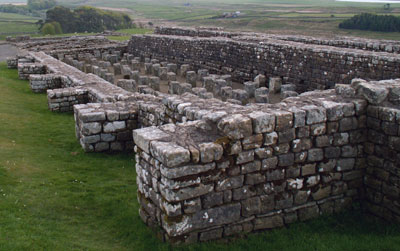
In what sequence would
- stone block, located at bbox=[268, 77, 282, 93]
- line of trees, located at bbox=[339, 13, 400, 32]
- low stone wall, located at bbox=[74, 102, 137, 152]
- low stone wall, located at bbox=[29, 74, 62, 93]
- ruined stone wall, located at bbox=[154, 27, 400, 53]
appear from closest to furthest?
1. low stone wall, located at bbox=[74, 102, 137, 152]
2. ruined stone wall, located at bbox=[154, 27, 400, 53]
3. low stone wall, located at bbox=[29, 74, 62, 93]
4. stone block, located at bbox=[268, 77, 282, 93]
5. line of trees, located at bbox=[339, 13, 400, 32]

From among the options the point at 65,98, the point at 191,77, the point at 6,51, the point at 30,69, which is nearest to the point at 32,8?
the point at 6,51

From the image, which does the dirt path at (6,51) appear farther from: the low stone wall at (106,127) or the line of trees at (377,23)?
the line of trees at (377,23)

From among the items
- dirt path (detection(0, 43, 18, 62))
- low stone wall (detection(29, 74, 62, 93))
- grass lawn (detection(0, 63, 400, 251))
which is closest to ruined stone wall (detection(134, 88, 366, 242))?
grass lawn (detection(0, 63, 400, 251))

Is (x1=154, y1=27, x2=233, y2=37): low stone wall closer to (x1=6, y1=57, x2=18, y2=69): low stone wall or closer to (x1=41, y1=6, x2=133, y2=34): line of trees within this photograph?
(x1=6, y1=57, x2=18, y2=69): low stone wall

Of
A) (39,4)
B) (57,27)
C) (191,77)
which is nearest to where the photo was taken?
(191,77)

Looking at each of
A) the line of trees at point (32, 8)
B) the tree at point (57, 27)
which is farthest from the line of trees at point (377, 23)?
the line of trees at point (32, 8)

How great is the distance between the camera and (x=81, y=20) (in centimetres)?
8462

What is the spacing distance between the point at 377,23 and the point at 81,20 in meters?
57.1

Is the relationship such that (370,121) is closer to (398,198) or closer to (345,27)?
(398,198)

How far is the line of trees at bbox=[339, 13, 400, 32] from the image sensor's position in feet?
188

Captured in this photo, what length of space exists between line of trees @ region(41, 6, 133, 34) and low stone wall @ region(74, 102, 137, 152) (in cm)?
7188

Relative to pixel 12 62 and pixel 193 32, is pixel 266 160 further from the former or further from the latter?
pixel 193 32

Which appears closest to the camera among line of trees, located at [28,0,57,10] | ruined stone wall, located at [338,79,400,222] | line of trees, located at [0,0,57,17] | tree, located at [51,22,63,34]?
ruined stone wall, located at [338,79,400,222]

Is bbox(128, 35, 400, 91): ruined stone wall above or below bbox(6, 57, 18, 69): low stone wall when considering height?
above
